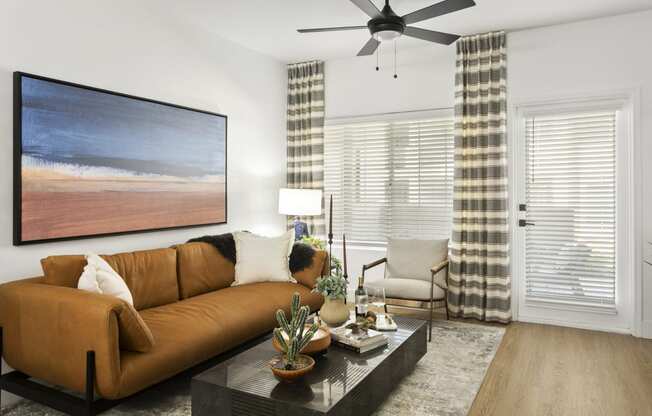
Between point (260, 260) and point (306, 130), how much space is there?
6.68ft

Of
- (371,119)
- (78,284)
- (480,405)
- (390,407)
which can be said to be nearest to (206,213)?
(78,284)

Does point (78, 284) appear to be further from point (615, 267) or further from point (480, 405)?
point (615, 267)

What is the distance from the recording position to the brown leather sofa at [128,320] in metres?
2.25

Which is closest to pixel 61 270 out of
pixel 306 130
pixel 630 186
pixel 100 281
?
pixel 100 281

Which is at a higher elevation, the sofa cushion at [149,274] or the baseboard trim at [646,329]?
the sofa cushion at [149,274]

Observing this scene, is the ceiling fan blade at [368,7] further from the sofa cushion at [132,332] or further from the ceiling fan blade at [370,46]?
the sofa cushion at [132,332]

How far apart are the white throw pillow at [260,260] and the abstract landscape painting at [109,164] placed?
0.53 m

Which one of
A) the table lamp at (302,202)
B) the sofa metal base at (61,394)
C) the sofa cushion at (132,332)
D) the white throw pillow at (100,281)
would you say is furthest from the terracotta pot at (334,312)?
the table lamp at (302,202)

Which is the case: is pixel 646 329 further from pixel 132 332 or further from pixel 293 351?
pixel 132 332

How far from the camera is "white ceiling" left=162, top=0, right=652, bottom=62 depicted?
3.70 m

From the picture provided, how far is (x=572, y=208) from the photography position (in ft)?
13.8

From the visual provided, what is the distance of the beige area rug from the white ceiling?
109 inches

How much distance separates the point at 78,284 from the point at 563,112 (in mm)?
4217

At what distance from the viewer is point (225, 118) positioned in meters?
4.55
